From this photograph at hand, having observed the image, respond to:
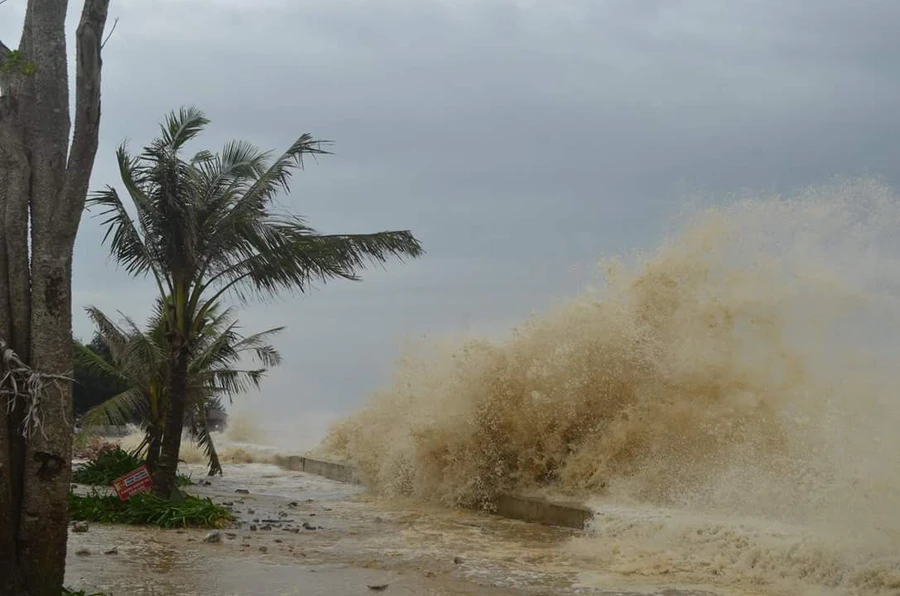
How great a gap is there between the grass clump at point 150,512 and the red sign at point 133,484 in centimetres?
8

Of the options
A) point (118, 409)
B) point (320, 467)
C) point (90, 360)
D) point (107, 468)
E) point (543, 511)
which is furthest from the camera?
point (320, 467)

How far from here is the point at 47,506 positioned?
16.5ft

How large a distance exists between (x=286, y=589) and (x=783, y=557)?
3.73 m

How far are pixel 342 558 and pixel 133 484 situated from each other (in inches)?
155

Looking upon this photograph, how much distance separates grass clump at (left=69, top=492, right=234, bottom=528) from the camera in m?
10.6

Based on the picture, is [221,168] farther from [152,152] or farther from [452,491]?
[452,491]

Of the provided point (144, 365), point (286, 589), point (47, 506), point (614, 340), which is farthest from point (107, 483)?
point (47, 506)

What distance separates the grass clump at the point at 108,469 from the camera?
608 inches

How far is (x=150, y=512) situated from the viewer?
424 inches

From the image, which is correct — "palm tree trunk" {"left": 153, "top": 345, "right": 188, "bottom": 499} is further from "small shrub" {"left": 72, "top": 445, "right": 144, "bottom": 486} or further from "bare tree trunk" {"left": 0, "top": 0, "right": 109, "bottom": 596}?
"bare tree trunk" {"left": 0, "top": 0, "right": 109, "bottom": 596}

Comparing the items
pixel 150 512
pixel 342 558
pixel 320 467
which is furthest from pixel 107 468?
pixel 342 558

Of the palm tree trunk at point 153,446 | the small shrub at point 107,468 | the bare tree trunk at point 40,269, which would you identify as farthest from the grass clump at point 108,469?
the bare tree trunk at point 40,269

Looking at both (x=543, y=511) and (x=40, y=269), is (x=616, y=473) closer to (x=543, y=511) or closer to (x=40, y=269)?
(x=543, y=511)

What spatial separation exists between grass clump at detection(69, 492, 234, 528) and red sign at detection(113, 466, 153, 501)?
82 millimetres
